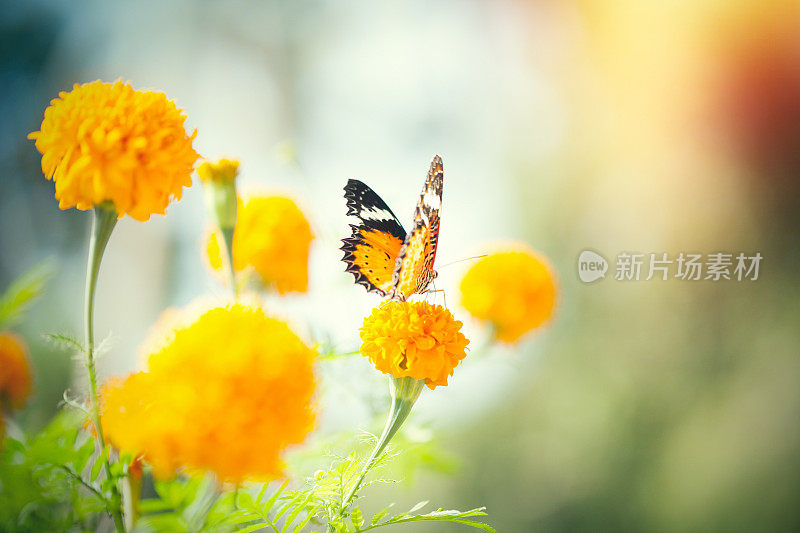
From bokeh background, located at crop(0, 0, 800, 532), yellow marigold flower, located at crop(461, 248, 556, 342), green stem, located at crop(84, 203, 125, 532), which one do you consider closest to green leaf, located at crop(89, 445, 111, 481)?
green stem, located at crop(84, 203, 125, 532)

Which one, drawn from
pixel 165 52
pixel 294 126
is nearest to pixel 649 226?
pixel 294 126

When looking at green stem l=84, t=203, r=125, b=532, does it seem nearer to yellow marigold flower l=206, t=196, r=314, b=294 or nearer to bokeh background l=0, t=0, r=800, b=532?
yellow marigold flower l=206, t=196, r=314, b=294

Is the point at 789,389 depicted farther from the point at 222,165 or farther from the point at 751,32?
the point at 222,165

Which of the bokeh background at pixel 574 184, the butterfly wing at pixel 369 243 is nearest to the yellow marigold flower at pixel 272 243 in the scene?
the butterfly wing at pixel 369 243

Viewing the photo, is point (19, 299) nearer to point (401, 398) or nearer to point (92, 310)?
point (92, 310)

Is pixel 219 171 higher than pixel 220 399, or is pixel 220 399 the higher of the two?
pixel 219 171

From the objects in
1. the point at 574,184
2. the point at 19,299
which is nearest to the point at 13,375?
the point at 19,299

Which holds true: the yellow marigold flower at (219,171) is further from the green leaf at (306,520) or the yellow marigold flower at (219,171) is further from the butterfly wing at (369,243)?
the green leaf at (306,520)
